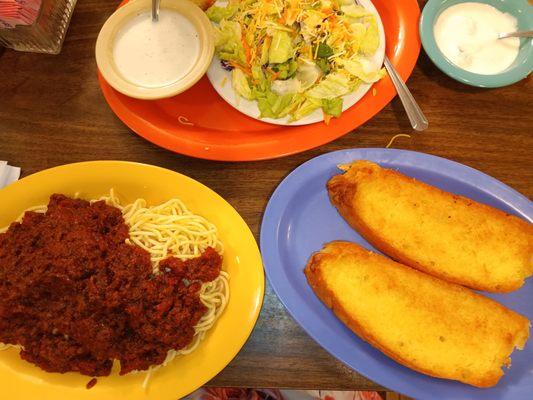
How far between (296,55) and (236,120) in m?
0.42

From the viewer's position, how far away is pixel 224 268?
184 centimetres

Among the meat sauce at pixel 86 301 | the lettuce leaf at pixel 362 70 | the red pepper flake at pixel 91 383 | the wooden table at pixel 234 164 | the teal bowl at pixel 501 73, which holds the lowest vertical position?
the red pepper flake at pixel 91 383

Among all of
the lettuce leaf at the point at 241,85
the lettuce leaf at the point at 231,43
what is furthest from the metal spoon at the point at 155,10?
the lettuce leaf at the point at 241,85

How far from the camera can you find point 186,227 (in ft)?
6.17

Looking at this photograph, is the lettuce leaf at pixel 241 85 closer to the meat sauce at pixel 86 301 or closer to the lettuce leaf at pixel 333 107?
the lettuce leaf at pixel 333 107

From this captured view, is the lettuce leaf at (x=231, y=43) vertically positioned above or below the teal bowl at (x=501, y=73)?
below

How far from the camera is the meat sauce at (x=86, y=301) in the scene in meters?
1.60

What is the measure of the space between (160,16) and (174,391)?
64.3 inches

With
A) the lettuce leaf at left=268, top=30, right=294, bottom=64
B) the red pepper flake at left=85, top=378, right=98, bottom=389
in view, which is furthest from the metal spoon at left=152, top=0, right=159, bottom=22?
the red pepper flake at left=85, top=378, right=98, bottom=389

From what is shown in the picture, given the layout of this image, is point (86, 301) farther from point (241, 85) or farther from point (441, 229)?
point (441, 229)

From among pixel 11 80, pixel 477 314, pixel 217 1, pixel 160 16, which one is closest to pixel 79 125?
pixel 11 80

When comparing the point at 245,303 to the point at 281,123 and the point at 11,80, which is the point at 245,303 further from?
the point at 11,80

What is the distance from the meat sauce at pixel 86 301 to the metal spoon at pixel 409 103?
117cm

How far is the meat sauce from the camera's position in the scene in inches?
63.1
